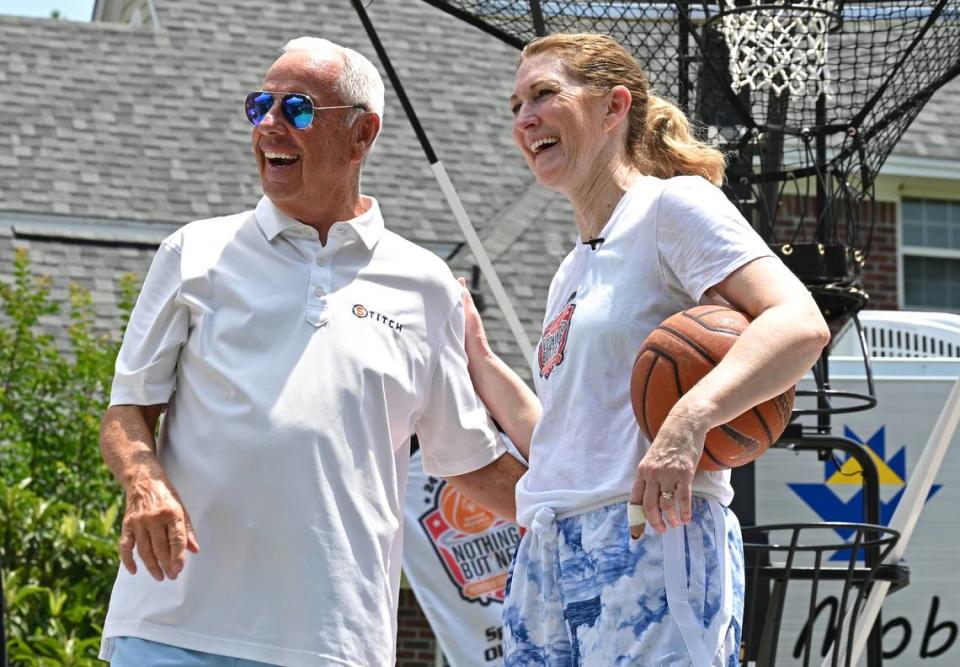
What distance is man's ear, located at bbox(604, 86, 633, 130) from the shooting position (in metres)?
3.93

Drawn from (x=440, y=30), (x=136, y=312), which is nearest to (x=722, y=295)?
(x=136, y=312)

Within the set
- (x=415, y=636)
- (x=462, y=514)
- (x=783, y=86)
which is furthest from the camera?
(x=415, y=636)

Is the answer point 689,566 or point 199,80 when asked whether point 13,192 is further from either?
point 689,566

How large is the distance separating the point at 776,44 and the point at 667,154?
326 cm

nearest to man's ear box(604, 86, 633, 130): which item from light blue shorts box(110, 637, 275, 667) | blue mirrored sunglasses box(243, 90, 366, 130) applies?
blue mirrored sunglasses box(243, 90, 366, 130)

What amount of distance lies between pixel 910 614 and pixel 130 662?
606cm

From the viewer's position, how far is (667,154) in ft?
13.2

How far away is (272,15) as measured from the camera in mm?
16719

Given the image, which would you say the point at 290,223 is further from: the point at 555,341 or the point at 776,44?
the point at 776,44

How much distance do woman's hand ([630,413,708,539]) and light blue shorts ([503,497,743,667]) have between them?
18cm

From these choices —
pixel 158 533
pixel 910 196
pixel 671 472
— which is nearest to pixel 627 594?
pixel 671 472

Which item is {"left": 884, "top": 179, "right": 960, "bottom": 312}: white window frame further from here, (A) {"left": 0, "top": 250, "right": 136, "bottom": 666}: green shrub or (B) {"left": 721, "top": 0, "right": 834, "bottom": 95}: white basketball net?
(B) {"left": 721, "top": 0, "right": 834, "bottom": 95}: white basketball net

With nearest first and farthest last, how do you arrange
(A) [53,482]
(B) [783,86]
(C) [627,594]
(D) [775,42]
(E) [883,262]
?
(C) [627,594] < (D) [775,42] < (B) [783,86] < (A) [53,482] < (E) [883,262]

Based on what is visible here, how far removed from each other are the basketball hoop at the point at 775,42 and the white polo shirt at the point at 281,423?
10.9 feet
